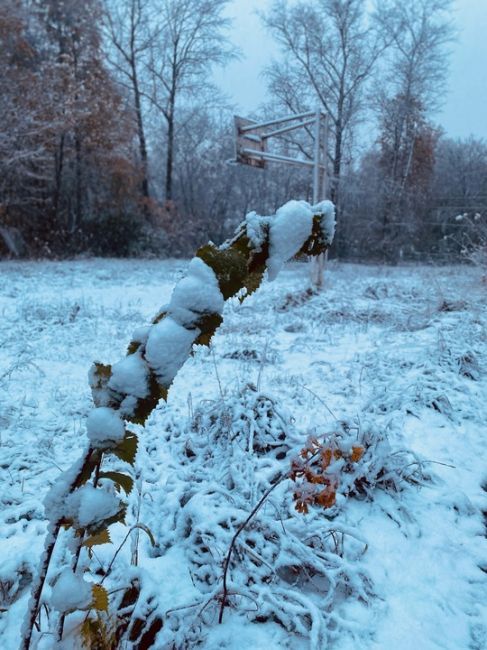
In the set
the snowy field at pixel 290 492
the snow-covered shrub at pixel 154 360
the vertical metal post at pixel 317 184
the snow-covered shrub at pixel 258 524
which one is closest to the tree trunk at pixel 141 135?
the vertical metal post at pixel 317 184

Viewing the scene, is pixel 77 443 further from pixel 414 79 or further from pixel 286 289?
pixel 414 79

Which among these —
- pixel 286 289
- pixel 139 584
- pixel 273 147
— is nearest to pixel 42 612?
pixel 139 584

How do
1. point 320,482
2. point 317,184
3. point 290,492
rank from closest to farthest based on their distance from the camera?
point 320,482, point 290,492, point 317,184

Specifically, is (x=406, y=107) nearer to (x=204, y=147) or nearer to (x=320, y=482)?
(x=204, y=147)

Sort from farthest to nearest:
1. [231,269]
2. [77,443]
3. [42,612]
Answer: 1. [77,443]
2. [42,612]
3. [231,269]

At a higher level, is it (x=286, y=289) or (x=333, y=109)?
(x=333, y=109)

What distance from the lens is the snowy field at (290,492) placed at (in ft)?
4.54

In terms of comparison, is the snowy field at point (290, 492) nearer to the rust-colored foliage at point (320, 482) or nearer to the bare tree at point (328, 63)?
the rust-colored foliage at point (320, 482)

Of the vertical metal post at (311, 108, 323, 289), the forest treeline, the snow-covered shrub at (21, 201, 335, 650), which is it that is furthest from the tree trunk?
the snow-covered shrub at (21, 201, 335, 650)

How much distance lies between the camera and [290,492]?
199cm

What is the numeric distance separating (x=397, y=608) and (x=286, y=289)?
719 cm

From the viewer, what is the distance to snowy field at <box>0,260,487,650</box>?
1384 millimetres

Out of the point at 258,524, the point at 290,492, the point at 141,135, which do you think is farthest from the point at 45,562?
the point at 141,135

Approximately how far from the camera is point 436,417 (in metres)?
2.75
